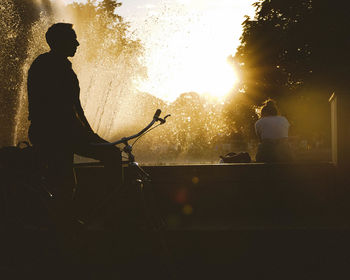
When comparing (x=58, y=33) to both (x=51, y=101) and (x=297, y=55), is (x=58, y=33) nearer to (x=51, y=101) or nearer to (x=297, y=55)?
(x=51, y=101)

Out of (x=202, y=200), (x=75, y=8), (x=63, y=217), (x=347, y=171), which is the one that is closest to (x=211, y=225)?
(x=202, y=200)

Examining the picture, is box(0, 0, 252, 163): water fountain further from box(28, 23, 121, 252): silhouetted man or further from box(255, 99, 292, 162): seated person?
box(28, 23, 121, 252): silhouetted man

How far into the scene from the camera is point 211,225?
5902 millimetres

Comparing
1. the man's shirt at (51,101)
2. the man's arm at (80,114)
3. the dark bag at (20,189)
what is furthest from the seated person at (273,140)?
the dark bag at (20,189)

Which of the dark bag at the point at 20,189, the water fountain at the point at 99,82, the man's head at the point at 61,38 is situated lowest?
the dark bag at the point at 20,189

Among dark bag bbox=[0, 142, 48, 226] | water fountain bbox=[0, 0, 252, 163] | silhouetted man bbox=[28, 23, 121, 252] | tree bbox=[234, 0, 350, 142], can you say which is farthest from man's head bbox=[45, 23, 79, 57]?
tree bbox=[234, 0, 350, 142]

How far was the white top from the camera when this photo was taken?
24.7 ft

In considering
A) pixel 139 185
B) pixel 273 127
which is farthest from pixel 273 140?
pixel 139 185

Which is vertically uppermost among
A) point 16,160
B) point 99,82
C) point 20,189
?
point 99,82

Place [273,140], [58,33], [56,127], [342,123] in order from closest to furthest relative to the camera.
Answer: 1. [56,127]
2. [58,33]
3. [342,123]
4. [273,140]

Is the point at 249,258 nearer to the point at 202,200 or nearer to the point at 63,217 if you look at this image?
the point at 202,200

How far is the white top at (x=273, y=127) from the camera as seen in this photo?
754 cm

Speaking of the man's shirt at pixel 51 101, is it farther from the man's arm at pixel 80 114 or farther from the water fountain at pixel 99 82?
the water fountain at pixel 99 82

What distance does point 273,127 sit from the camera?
7.56m
